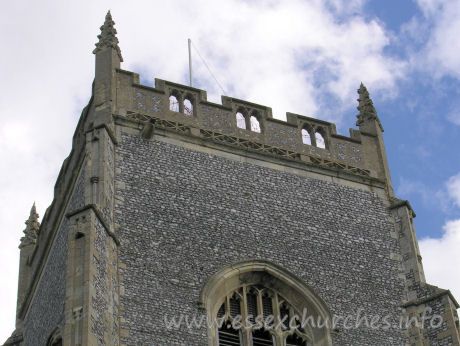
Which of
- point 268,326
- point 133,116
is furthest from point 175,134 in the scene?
point 268,326

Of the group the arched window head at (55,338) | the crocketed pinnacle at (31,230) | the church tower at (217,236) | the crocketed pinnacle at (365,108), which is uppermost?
the crocketed pinnacle at (365,108)

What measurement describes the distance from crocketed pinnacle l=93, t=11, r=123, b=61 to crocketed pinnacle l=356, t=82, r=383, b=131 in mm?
5758

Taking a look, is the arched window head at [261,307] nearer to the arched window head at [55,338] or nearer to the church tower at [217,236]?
the church tower at [217,236]

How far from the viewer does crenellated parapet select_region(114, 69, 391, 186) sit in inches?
985

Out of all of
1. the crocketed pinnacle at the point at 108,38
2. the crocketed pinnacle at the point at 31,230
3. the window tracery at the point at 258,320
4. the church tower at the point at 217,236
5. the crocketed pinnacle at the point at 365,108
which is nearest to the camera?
the church tower at the point at 217,236

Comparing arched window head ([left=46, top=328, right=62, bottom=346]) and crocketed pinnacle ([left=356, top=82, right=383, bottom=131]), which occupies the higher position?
crocketed pinnacle ([left=356, top=82, right=383, bottom=131])

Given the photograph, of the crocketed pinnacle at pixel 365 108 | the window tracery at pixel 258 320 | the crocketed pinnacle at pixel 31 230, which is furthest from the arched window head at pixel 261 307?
the crocketed pinnacle at pixel 31 230

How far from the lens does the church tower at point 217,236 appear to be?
2117 cm

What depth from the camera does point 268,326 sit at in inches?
878

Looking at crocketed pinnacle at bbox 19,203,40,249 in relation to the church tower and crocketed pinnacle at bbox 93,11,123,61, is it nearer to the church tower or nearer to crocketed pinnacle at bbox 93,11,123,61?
the church tower

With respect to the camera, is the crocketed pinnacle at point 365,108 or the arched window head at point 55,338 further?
the crocketed pinnacle at point 365,108

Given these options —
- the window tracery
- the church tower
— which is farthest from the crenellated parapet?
the window tracery

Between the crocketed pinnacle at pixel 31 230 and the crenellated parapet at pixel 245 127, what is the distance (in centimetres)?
592

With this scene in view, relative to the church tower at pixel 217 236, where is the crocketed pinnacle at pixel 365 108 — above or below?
above
